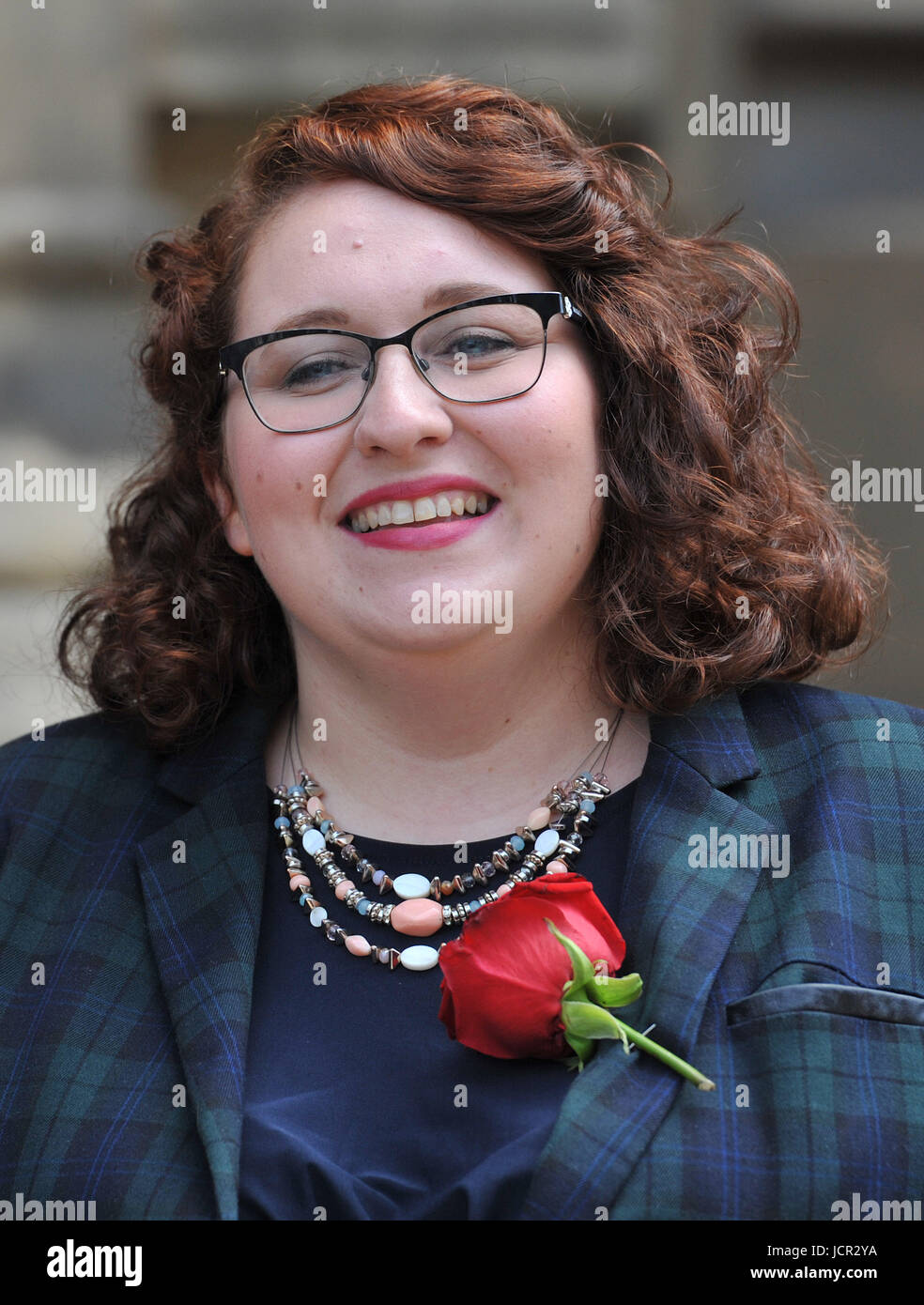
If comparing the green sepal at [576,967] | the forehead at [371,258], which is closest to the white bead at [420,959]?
the green sepal at [576,967]

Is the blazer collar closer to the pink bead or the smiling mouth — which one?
the pink bead

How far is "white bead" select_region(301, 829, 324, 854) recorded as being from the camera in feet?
5.54

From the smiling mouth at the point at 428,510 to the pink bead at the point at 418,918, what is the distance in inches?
16.6

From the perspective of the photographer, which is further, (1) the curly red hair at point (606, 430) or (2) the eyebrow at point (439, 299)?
(1) the curly red hair at point (606, 430)

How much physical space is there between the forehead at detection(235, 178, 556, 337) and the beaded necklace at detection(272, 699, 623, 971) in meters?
0.57

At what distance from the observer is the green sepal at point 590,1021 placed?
132 centimetres

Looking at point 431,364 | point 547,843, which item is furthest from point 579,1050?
point 431,364

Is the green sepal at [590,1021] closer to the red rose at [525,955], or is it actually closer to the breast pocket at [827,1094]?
the red rose at [525,955]

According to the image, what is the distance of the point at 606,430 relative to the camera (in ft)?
5.69

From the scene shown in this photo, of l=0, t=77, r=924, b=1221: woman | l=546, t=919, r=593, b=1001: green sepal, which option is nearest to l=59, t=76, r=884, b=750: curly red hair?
l=0, t=77, r=924, b=1221: woman

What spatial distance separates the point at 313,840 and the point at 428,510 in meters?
0.43

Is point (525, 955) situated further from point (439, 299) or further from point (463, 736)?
point (439, 299)
